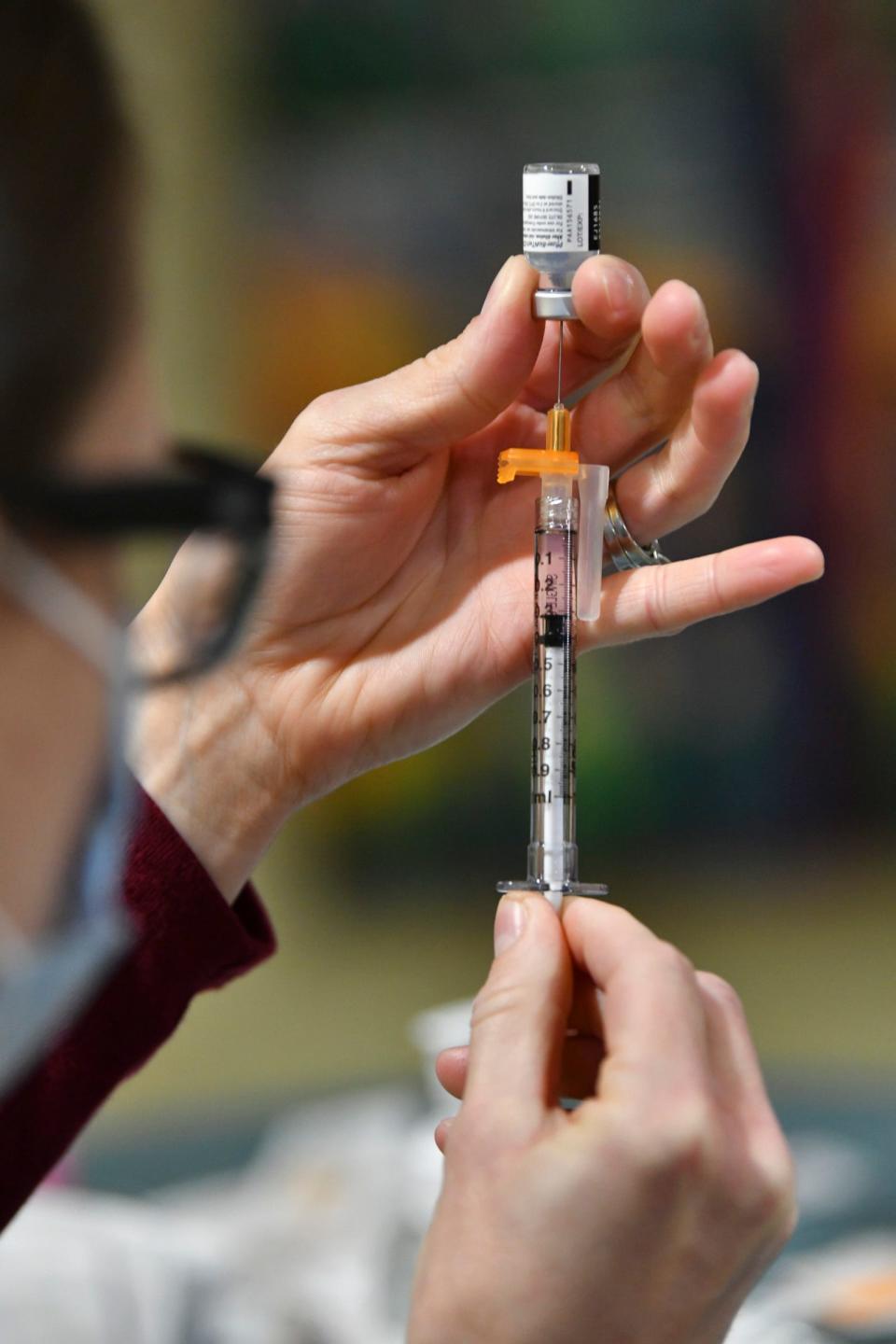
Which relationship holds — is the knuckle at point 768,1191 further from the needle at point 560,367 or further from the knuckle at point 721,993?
the needle at point 560,367

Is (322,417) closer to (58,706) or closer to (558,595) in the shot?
(558,595)

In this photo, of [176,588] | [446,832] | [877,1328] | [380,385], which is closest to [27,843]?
[176,588]

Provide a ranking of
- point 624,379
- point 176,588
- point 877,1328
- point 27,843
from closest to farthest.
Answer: point 27,843
point 176,588
point 624,379
point 877,1328

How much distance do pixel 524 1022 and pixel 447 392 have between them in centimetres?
47

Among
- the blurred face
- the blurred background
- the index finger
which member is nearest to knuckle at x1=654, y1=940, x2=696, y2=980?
the index finger

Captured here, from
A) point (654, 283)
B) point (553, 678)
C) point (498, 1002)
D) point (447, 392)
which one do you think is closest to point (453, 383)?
point (447, 392)

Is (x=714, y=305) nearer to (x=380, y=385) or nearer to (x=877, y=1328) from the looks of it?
(x=380, y=385)

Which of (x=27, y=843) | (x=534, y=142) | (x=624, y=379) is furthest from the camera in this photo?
(x=534, y=142)

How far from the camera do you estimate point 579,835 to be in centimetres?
220

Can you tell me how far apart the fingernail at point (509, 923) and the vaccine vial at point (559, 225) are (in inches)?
16.5

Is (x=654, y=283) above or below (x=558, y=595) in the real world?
above

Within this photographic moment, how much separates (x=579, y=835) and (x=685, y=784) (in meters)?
0.19

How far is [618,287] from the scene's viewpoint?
0.90 m

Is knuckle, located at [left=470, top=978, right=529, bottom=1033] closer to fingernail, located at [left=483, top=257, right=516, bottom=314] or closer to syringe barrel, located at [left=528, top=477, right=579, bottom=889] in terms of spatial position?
syringe barrel, located at [left=528, top=477, right=579, bottom=889]
